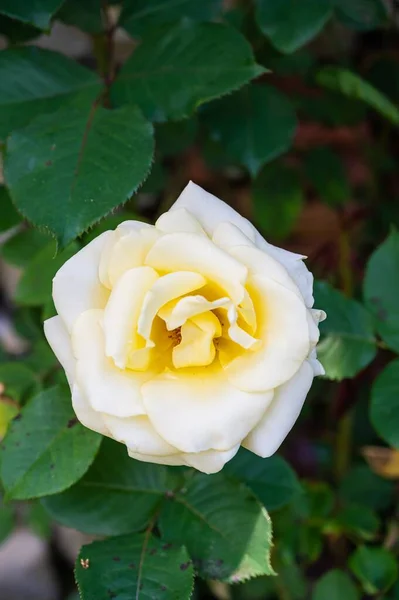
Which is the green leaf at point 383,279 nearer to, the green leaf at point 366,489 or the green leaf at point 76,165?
the green leaf at point 76,165

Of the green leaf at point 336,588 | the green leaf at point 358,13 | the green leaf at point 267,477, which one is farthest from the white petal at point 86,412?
the green leaf at point 358,13

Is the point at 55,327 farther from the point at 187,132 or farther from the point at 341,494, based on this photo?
the point at 341,494

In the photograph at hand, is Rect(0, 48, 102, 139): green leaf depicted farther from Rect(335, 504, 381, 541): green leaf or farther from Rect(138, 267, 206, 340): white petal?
Rect(335, 504, 381, 541): green leaf

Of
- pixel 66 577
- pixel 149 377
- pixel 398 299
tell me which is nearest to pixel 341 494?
pixel 398 299

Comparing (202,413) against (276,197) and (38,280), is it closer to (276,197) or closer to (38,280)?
(38,280)

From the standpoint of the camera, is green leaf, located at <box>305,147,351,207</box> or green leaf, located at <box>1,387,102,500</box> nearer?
green leaf, located at <box>1,387,102,500</box>

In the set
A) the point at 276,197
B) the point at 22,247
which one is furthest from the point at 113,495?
the point at 276,197

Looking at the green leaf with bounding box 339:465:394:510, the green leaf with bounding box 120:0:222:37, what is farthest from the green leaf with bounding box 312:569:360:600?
the green leaf with bounding box 120:0:222:37
